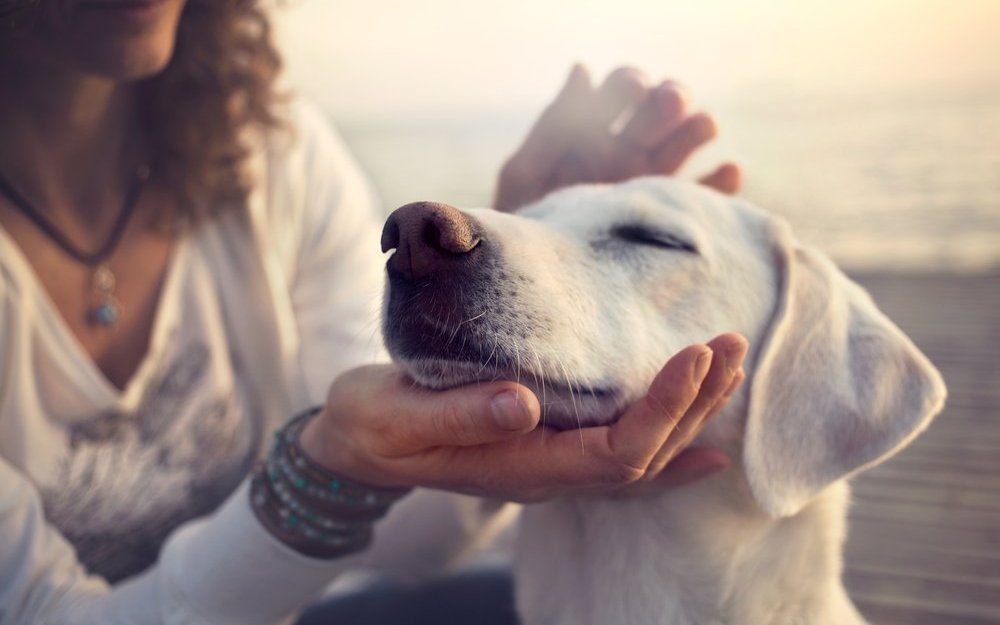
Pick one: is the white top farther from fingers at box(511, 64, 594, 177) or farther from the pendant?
fingers at box(511, 64, 594, 177)

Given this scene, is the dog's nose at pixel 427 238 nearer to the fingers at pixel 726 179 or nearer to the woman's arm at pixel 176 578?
the woman's arm at pixel 176 578

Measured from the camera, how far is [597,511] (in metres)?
1.61

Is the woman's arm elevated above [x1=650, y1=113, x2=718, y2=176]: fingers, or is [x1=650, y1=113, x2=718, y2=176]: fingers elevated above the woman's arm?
[x1=650, y1=113, x2=718, y2=176]: fingers

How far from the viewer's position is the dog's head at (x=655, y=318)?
122 cm

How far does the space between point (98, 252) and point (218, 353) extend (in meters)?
0.36

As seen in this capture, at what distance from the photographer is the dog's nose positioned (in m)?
1.13

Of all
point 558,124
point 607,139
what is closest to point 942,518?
point 607,139

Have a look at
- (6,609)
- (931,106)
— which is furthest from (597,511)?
(931,106)

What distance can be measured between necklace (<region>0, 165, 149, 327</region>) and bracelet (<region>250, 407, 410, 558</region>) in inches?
23.5

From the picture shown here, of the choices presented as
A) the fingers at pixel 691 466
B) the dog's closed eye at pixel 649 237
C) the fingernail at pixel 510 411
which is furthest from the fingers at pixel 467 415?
the dog's closed eye at pixel 649 237

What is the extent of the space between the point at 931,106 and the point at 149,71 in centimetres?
426

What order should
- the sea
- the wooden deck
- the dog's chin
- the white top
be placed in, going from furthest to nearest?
1. the sea
2. the wooden deck
3. the white top
4. the dog's chin

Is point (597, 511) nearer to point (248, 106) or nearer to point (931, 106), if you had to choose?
point (248, 106)

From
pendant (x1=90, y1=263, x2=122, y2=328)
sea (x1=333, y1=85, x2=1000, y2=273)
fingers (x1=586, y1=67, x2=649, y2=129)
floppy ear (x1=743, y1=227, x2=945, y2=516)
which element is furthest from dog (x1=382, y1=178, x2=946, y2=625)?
sea (x1=333, y1=85, x2=1000, y2=273)
